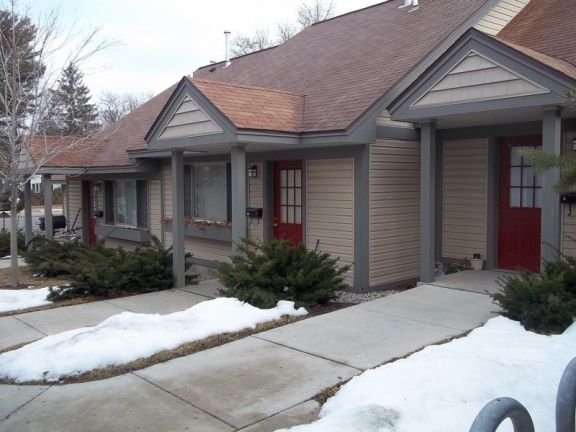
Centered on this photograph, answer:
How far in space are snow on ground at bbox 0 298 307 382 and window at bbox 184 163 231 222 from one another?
498 centimetres

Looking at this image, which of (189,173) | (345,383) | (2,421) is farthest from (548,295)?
(189,173)

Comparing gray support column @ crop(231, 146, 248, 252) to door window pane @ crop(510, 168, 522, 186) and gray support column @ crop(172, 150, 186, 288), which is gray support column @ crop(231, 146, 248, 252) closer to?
gray support column @ crop(172, 150, 186, 288)

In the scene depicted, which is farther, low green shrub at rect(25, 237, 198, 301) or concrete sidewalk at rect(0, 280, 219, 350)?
low green shrub at rect(25, 237, 198, 301)

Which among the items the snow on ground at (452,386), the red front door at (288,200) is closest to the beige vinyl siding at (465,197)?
the red front door at (288,200)

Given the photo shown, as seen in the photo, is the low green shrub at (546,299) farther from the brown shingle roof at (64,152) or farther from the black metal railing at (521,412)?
the brown shingle roof at (64,152)

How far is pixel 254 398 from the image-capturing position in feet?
14.8

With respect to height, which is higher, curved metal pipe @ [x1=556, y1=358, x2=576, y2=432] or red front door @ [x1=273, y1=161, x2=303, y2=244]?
red front door @ [x1=273, y1=161, x2=303, y2=244]

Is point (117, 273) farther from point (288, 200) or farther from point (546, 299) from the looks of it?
point (546, 299)

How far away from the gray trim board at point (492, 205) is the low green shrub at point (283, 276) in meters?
2.71

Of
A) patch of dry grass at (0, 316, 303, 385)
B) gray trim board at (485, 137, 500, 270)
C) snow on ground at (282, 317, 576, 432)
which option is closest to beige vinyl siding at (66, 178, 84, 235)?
patch of dry grass at (0, 316, 303, 385)

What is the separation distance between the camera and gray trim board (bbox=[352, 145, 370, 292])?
9.16 meters

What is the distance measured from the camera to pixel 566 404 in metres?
2.98

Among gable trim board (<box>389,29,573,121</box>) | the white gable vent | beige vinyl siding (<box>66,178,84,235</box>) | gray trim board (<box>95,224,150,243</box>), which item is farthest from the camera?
beige vinyl siding (<box>66,178,84,235</box>)

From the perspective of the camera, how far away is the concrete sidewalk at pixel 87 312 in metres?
7.25
